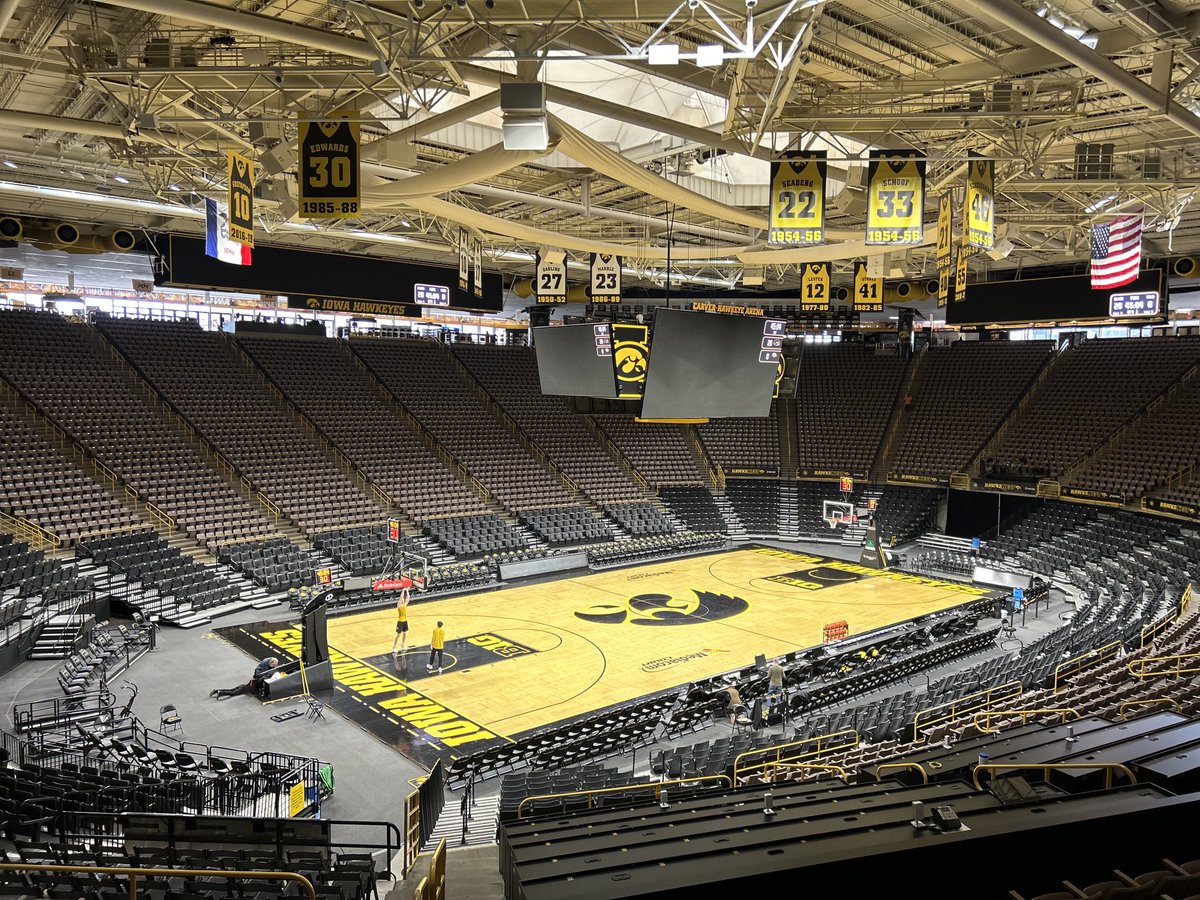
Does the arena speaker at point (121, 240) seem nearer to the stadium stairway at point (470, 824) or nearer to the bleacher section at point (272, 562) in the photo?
the bleacher section at point (272, 562)

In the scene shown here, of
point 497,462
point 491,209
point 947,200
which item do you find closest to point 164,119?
point 491,209

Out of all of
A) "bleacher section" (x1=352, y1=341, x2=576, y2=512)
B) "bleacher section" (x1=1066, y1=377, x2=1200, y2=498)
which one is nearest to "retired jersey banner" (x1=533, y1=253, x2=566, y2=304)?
"bleacher section" (x1=352, y1=341, x2=576, y2=512)

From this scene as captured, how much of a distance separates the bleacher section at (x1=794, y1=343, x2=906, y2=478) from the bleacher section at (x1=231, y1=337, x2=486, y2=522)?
16938mm

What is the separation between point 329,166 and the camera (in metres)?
13.3

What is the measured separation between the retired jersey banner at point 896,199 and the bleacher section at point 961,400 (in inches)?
1007

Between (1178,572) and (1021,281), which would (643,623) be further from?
(1021,281)

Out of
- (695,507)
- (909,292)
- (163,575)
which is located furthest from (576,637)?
(909,292)

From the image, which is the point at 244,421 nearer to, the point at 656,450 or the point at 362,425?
the point at 362,425

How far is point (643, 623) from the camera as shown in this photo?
24141mm

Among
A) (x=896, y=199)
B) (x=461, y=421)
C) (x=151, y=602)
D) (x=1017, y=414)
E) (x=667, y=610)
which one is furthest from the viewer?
(x=1017, y=414)

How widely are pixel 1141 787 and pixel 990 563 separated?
25.5m

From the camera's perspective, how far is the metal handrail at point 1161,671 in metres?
13.4

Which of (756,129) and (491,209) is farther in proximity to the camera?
(491,209)

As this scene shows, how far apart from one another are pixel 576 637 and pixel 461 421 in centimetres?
1813
